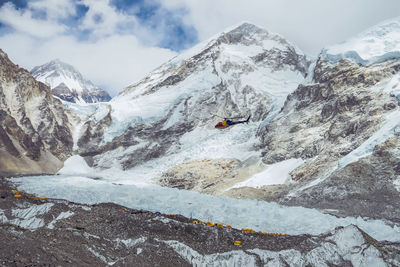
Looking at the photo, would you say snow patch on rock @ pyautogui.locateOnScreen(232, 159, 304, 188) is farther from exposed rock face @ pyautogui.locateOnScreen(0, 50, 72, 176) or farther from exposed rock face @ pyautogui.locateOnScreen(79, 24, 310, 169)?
exposed rock face @ pyautogui.locateOnScreen(0, 50, 72, 176)

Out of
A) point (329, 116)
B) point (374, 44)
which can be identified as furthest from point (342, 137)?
point (374, 44)

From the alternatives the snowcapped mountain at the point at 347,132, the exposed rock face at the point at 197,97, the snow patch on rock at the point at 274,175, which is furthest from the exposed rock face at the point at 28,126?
the snowcapped mountain at the point at 347,132

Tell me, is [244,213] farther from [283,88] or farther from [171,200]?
[283,88]

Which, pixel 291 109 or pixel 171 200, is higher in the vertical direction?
pixel 171 200

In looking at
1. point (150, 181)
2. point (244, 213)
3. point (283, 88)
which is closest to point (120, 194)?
point (244, 213)

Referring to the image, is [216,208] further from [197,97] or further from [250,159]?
[197,97]

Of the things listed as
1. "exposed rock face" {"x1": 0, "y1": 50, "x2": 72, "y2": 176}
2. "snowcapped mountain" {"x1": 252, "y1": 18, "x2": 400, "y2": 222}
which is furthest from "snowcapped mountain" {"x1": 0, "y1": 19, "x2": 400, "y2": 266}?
"exposed rock face" {"x1": 0, "y1": 50, "x2": 72, "y2": 176}
